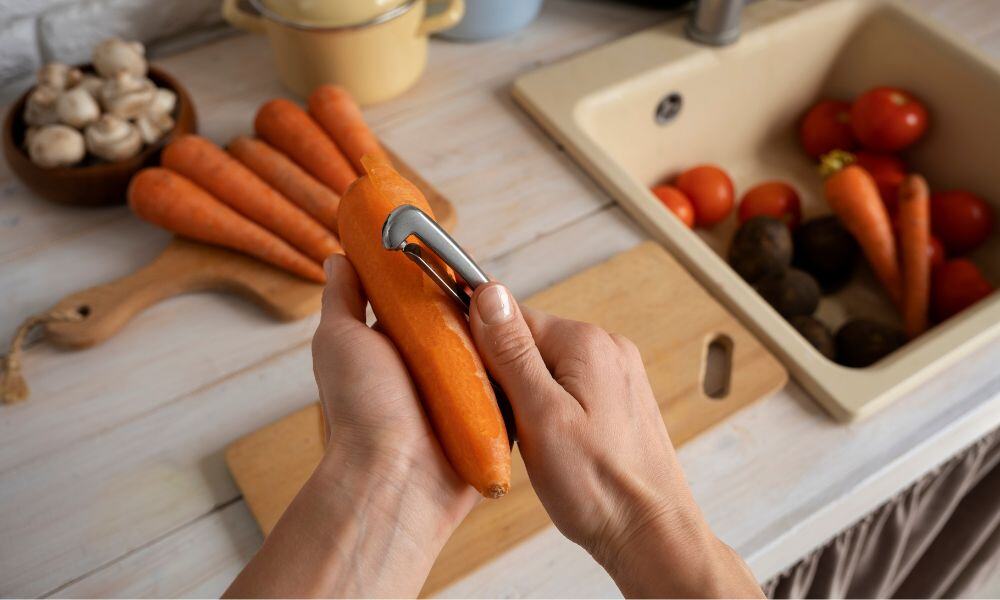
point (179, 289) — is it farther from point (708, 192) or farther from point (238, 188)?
point (708, 192)

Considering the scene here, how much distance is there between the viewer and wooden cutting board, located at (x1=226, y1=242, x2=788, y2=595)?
679mm

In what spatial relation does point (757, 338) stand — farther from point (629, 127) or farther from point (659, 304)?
point (629, 127)

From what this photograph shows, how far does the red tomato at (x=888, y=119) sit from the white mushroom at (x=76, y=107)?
0.95 meters

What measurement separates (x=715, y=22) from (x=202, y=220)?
69 cm

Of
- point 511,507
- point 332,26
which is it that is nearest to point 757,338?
point 511,507

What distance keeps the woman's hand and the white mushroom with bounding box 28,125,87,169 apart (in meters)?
0.44

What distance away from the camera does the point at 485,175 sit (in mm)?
967

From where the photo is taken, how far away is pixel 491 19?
1121 millimetres

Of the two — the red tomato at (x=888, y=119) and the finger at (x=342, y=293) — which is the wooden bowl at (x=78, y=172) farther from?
the red tomato at (x=888, y=119)

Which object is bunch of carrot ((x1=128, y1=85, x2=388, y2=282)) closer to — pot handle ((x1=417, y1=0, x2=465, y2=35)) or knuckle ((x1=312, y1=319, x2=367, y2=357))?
pot handle ((x1=417, y1=0, x2=465, y2=35))

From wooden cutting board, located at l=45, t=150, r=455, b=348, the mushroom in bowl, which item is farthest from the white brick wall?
wooden cutting board, located at l=45, t=150, r=455, b=348

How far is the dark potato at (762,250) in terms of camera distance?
99 cm

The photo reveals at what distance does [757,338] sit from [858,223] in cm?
32

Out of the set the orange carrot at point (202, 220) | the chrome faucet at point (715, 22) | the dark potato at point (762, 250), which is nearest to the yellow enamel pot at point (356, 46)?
the orange carrot at point (202, 220)
